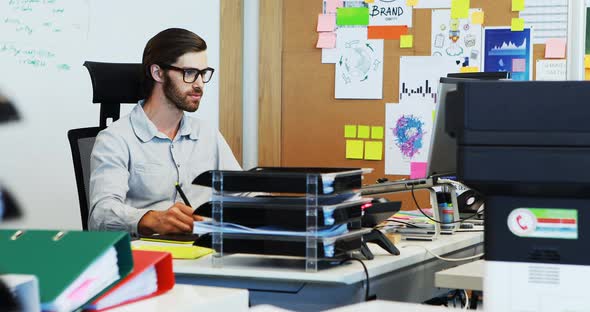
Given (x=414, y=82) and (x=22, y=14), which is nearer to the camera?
(x=22, y=14)

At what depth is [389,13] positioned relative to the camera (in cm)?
483

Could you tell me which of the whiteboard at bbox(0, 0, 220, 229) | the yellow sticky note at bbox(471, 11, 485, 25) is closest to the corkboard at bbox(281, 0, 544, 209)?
the yellow sticky note at bbox(471, 11, 485, 25)

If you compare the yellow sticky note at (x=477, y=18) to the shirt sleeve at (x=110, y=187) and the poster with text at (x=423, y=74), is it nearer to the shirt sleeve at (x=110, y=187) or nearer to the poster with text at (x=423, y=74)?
the poster with text at (x=423, y=74)

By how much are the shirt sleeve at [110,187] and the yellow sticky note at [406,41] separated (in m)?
2.23

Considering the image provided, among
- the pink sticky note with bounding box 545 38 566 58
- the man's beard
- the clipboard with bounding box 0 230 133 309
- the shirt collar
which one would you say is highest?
the pink sticky note with bounding box 545 38 566 58

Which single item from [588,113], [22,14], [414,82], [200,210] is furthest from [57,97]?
[588,113]

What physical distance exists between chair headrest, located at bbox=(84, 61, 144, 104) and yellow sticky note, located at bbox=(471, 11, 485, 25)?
7.17 feet

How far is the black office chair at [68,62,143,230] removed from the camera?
2986 millimetres

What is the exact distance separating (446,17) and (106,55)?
1.88 meters

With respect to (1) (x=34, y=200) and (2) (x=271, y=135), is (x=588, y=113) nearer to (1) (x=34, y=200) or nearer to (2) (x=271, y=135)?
(1) (x=34, y=200)

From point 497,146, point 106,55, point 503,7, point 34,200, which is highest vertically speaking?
point 503,7

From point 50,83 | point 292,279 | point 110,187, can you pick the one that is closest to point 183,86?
point 110,187

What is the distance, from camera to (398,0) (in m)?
4.80

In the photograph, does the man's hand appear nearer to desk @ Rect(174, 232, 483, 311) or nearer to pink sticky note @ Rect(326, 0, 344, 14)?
desk @ Rect(174, 232, 483, 311)
